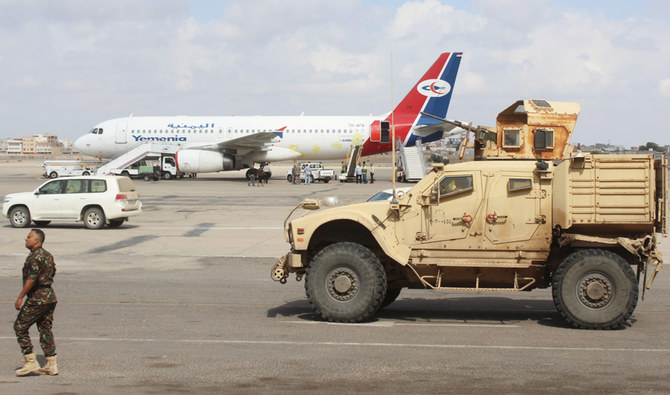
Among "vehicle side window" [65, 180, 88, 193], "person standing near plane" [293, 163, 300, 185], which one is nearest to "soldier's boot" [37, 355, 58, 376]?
"vehicle side window" [65, 180, 88, 193]

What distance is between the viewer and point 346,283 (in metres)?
10.1

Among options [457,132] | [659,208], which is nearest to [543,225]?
[659,208]

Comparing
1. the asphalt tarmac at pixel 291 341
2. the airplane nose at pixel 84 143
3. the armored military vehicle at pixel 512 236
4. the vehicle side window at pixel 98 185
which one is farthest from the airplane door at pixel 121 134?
the armored military vehicle at pixel 512 236

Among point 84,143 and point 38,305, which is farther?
point 84,143

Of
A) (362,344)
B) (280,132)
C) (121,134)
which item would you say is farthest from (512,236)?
(121,134)

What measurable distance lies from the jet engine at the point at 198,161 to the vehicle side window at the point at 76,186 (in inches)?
991

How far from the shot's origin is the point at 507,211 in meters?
10.0

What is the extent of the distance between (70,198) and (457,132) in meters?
32.0

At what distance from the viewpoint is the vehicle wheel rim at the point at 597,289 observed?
9688 millimetres

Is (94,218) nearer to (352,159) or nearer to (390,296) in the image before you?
(390,296)

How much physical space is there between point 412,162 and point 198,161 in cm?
1385

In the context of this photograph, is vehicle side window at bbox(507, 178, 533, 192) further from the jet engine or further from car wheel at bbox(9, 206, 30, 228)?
the jet engine

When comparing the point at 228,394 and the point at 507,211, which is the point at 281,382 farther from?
the point at 507,211

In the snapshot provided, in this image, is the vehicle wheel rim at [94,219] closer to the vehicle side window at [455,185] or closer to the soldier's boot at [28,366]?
the vehicle side window at [455,185]
